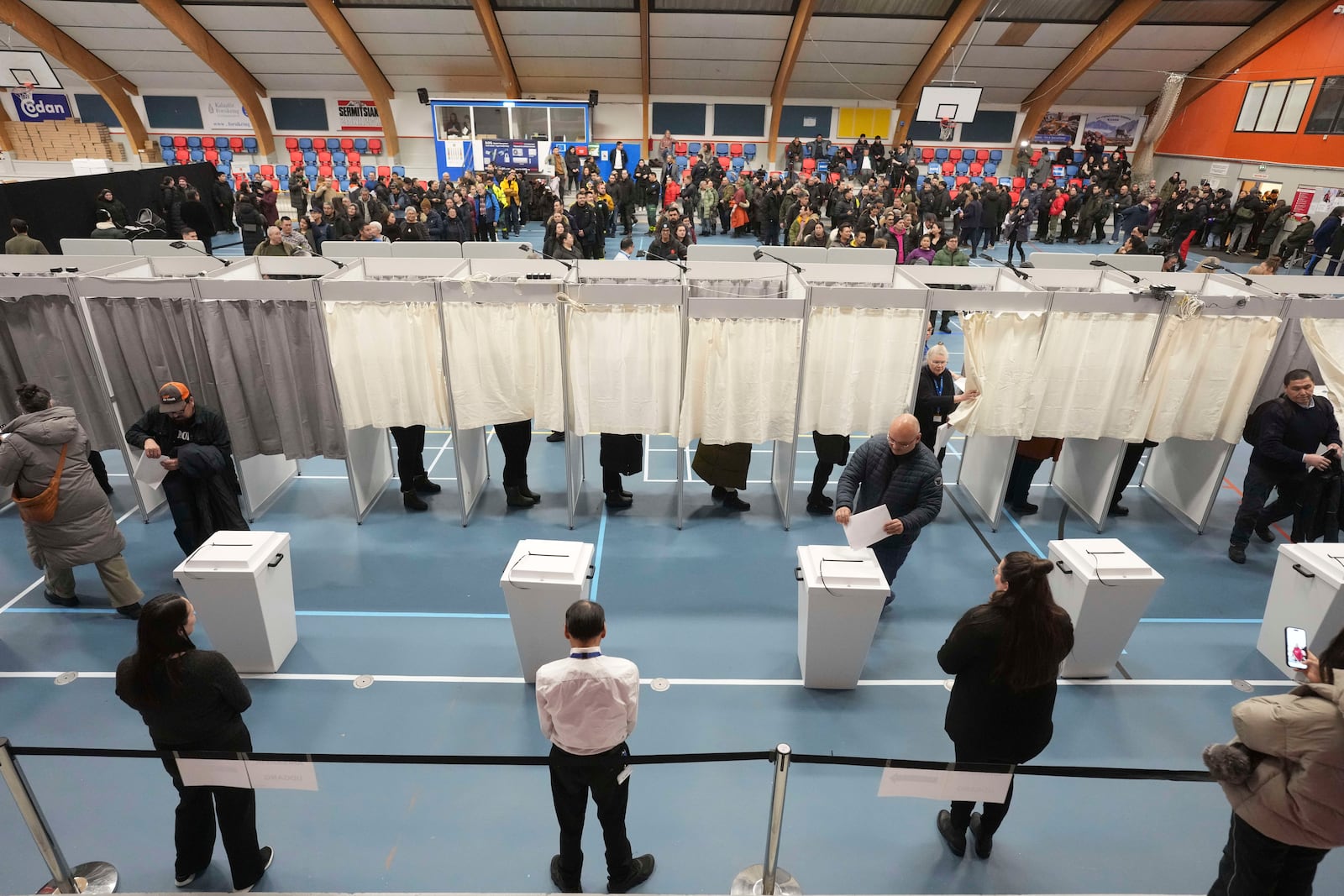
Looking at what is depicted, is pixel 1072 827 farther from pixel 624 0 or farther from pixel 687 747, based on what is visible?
pixel 624 0

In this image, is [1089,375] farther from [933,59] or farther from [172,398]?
[933,59]

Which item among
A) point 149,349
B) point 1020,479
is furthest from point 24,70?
point 1020,479

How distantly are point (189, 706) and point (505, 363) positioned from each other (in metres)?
3.70

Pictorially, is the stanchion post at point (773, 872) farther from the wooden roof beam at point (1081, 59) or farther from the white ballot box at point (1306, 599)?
the wooden roof beam at point (1081, 59)

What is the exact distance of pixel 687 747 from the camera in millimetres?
4168

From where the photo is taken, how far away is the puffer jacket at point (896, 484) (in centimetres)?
447

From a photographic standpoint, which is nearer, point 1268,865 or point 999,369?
point 1268,865

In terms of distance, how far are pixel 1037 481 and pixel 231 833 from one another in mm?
7270

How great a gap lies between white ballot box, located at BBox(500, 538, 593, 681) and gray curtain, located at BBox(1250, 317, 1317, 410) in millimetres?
5819

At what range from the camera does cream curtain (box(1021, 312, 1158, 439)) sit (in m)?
5.80

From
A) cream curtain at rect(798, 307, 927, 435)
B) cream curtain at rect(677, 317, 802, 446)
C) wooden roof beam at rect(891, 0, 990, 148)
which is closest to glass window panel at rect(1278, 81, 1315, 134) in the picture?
wooden roof beam at rect(891, 0, 990, 148)

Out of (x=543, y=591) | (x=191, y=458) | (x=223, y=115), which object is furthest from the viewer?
(x=223, y=115)

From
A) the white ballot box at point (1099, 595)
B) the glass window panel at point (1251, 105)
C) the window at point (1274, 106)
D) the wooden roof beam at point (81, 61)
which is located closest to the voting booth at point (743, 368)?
the white ballot box at point (1099, 595)

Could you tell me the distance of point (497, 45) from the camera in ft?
67.6
